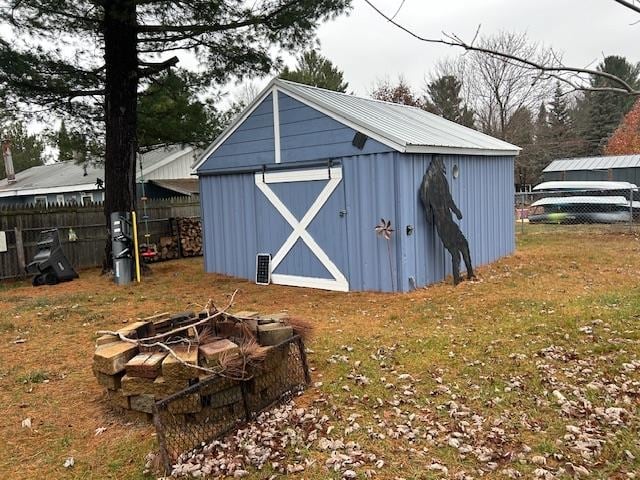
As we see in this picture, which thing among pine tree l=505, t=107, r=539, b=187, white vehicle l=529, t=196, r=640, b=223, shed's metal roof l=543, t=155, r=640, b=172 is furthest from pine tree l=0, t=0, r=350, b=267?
pine tree l=505, t=107, r=539, b=187

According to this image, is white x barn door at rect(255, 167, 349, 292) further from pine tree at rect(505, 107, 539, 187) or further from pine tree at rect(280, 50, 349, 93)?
pine tree at rect(505, 107, 539, 187)

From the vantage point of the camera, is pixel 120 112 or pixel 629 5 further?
pixel 120 112

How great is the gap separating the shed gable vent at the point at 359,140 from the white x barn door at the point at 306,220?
508 millimetres

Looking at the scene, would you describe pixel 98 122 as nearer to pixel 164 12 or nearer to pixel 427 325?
pixel 164 12

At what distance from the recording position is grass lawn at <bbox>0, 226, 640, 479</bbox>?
3061 mm

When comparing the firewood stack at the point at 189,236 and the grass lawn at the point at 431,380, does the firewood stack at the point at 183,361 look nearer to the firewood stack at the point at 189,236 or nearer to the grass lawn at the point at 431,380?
the grass lawn at the point at 431,380

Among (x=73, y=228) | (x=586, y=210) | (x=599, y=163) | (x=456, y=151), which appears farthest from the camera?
(x=599, y=163)

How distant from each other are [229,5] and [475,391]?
8.30 metres

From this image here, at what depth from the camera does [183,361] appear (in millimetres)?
3461

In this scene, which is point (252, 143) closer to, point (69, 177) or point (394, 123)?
point (394, 123)

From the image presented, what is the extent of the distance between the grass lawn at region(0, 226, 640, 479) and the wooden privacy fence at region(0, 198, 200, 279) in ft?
12.7

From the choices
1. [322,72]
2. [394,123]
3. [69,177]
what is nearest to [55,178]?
[69,177]

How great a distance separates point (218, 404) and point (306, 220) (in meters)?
5.25

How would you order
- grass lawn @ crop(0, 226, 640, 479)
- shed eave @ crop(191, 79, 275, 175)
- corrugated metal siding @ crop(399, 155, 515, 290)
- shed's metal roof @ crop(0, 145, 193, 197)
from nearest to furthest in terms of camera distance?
1. grass lawn @ crop(0, 226, 640, 479)
2. corrugated metal siding @ crop(399, 155, 515, 290)
3. shed eave @ crop(191, 79, 275, 175)
4. shed's metal roof @ crop(0, 145, 193, 197)
